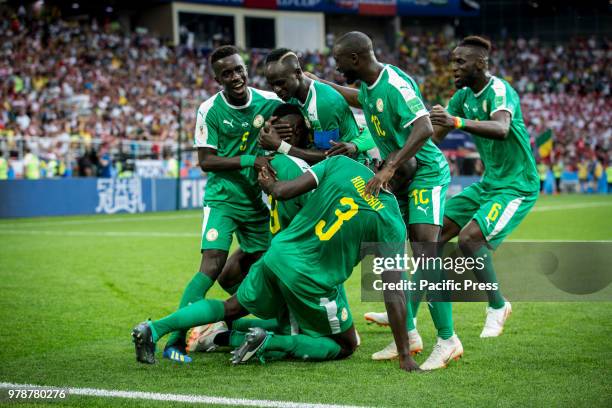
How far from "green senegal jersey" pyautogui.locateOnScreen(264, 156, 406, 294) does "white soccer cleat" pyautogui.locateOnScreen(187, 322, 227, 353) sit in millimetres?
1037

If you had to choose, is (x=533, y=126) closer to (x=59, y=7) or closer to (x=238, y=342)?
(x=59, y=7)

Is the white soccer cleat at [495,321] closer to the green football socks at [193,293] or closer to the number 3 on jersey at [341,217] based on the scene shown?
the number 3 on jersey at [341,217]

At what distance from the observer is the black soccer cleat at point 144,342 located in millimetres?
5535

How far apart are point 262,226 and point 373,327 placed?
1.45 meters

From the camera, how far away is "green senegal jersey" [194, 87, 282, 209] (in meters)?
6.99

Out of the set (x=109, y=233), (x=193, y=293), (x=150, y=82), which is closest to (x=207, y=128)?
(x=193, y=293)

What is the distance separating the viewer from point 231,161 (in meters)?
6.75

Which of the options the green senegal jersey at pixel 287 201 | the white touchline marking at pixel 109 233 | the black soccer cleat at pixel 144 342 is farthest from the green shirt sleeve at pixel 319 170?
the white touchline marking at pixel 109 233

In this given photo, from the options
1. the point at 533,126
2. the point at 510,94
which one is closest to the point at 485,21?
the point at 533,126

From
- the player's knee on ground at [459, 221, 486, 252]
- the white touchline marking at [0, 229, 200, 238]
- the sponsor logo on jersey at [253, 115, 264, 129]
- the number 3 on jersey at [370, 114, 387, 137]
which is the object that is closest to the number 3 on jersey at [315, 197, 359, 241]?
the number 3 on jersey at [370, 114, 387, 137]

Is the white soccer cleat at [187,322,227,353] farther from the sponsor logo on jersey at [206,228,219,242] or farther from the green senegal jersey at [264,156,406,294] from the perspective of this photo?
the green senegal jersey at [264,156,406,294]

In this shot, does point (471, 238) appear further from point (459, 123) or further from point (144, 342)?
point (144, 342)
